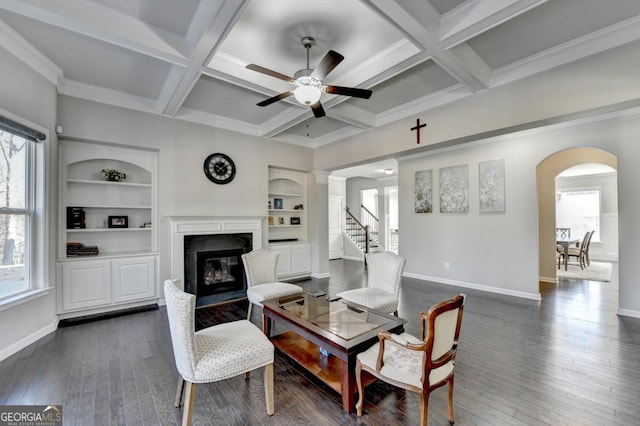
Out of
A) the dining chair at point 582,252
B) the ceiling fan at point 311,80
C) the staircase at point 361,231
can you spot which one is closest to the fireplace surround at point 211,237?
the ceiling fan at point 311,80

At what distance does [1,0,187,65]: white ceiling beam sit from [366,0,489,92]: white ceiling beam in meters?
1.99

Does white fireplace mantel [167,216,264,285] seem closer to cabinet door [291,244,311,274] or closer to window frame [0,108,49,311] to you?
cabinet door [291,244,311,274]

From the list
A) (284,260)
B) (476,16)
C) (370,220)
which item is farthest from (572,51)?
(370,220)

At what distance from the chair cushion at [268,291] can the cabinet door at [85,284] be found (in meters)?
2.11

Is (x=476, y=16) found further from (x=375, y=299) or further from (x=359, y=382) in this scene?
(x=359, y=382)

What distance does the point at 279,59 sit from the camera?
317cm

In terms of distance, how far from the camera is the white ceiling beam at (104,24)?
7.25ft

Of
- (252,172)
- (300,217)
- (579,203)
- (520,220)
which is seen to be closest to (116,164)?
(252,172)

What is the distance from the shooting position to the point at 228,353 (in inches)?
75.4

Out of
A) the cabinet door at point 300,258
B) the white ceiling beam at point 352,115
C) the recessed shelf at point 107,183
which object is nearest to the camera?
the recessed shelf at point 107,183

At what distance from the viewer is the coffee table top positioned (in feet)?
7.64

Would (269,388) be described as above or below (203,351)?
below

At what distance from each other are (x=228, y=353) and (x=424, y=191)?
5.40 m

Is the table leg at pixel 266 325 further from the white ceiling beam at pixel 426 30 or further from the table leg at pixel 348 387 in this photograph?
the white ceiling beam at pixel 426 30
